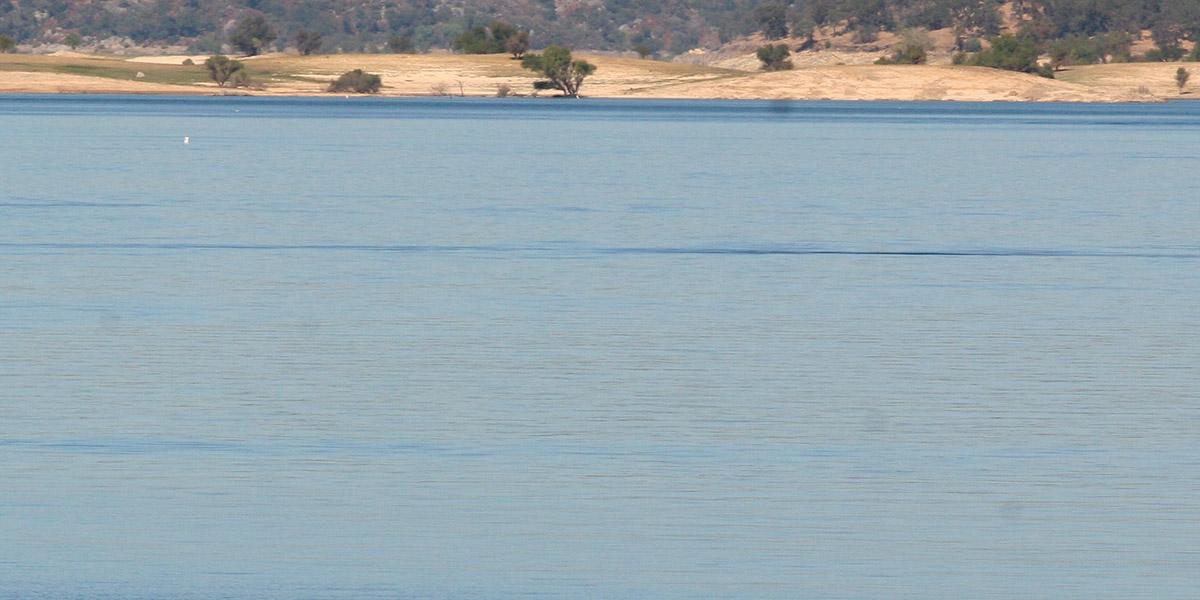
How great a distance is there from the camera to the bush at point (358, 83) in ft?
599

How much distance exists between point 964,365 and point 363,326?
661 cm

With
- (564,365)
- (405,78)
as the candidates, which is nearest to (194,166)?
(564,365)

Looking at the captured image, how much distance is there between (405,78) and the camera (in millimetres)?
187125

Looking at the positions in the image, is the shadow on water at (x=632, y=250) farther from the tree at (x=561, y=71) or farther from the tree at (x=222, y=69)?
the tree at (x=222, y=69)

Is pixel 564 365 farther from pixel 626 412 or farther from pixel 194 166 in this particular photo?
pixel 194 166

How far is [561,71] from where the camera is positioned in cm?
18288

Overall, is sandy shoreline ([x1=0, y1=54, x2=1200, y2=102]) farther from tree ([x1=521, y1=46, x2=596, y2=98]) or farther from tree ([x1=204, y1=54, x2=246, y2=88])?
tree ([x1=521, y1=46, x2=596, y2=98])

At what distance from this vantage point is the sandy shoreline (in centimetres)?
17712

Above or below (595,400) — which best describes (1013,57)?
below

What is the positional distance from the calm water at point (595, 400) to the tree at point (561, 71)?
139 metres

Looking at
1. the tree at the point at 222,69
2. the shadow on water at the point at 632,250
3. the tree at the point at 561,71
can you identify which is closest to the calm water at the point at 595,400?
the shadow on water at the point at 632,250

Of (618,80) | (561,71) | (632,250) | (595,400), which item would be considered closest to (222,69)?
(561,71)

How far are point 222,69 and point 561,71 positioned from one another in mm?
28212

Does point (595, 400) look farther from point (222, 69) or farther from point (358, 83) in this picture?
point (222, 69)
